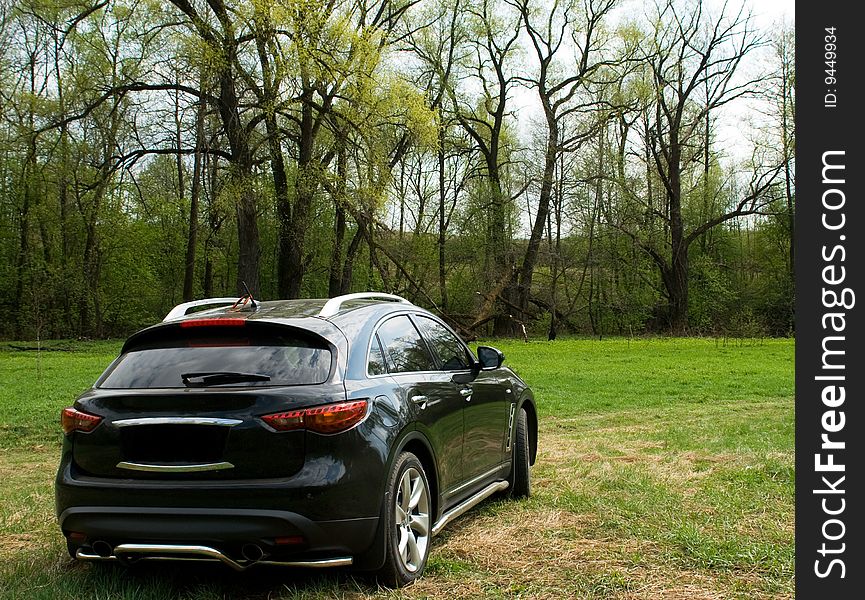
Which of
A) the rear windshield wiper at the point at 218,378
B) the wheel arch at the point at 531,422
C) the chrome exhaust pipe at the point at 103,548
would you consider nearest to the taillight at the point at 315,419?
the rear windshield wiper at the point at 218,378

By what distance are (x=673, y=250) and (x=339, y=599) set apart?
4455 cm

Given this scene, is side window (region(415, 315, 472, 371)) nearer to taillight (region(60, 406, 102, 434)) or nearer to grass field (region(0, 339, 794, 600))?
grass field (region(0, 339, 794, 600))

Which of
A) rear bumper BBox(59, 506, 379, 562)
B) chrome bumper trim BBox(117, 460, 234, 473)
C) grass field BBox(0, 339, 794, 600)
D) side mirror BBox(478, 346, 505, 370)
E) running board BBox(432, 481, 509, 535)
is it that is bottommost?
grass field BBox(0, 339, 794, 600)

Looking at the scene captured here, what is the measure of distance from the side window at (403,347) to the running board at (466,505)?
36.1 inches

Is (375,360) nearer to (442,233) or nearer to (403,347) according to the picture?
(403,347)

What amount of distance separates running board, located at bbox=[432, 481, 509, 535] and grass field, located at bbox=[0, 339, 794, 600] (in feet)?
0.66

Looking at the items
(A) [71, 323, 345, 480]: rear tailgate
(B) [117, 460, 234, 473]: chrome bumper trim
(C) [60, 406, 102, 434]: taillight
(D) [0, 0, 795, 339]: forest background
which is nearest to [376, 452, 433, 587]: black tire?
(A) [71, 323, 345, 480]: rear tailgate

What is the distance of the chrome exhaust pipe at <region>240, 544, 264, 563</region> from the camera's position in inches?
156

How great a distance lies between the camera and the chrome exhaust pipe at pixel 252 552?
3961 mm

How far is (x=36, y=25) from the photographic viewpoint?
32125mm

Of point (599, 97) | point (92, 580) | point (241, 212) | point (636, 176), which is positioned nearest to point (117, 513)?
point (92, 580)

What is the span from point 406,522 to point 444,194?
141ft

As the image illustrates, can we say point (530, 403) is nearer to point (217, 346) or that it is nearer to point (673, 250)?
point (217, 346)

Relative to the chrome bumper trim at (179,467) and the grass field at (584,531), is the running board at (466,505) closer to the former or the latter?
the grass field at (584,531)
